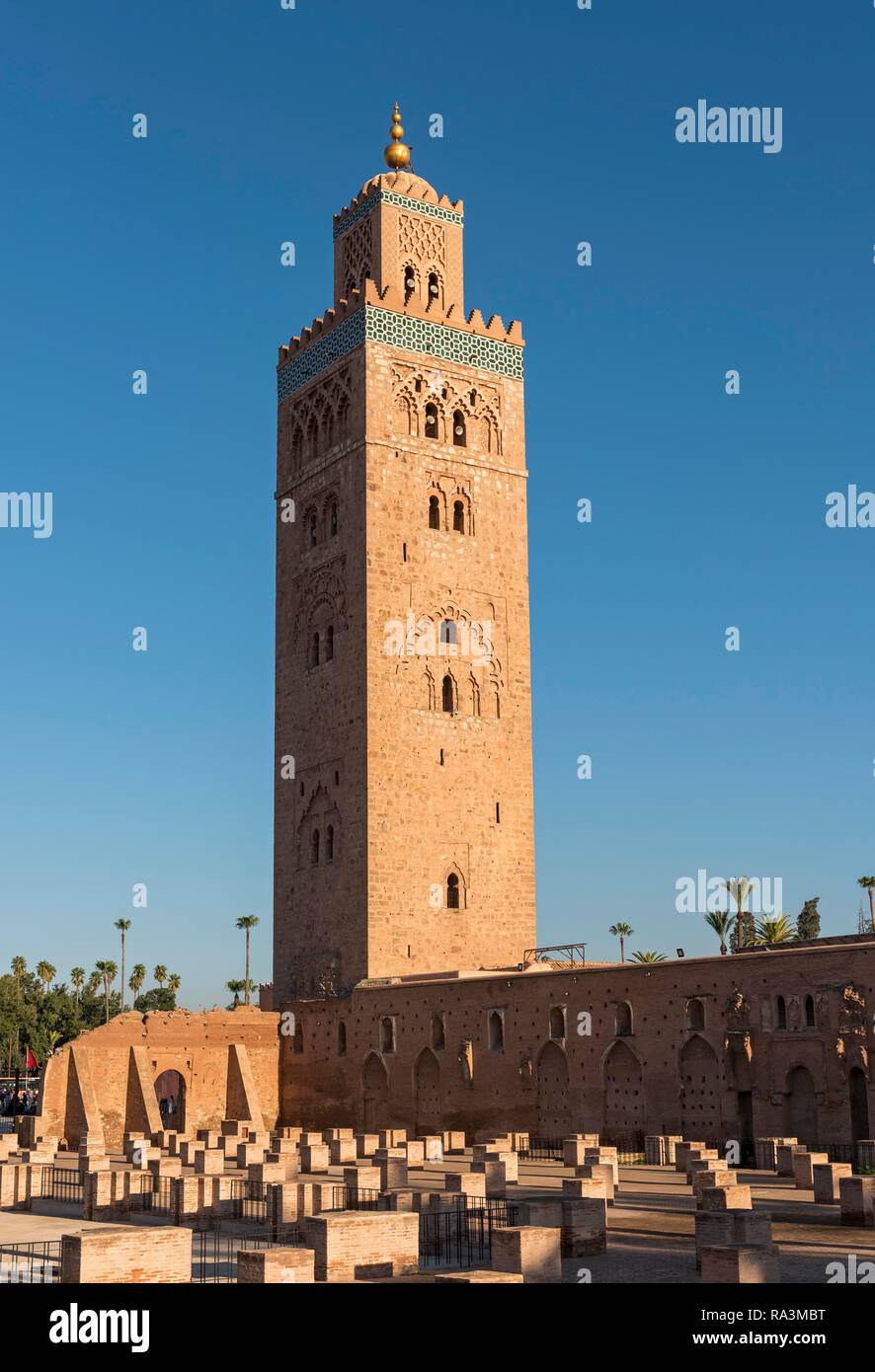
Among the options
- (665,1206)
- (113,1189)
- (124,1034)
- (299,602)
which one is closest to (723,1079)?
(665,1206)

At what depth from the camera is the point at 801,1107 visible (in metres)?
25.3

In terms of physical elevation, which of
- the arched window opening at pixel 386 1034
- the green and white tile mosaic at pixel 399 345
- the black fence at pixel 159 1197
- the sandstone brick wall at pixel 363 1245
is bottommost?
the black fence at pixel 159 1197

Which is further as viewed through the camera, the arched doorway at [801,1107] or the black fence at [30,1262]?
the arched doorway at [801,1107]

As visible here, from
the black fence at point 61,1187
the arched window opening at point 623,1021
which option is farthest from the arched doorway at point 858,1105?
the black fence at point 61,1187

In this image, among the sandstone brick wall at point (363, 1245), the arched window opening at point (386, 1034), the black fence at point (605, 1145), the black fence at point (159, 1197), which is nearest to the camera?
the sandstone brick wall at point (363, 1245)

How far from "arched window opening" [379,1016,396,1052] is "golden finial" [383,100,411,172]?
2224 cm

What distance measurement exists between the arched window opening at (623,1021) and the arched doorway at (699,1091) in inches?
57.6

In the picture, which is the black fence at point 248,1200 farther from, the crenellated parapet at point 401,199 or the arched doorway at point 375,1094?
the crenellated parapet at point 401,199

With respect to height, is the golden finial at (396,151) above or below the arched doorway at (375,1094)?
above

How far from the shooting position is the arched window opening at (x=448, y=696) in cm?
3803

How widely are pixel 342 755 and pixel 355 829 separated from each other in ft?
6.44

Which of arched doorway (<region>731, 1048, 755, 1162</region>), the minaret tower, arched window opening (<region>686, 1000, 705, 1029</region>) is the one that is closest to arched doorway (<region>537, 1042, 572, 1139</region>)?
arched window opening (<region>686, 1000, 705, 1029</region>)

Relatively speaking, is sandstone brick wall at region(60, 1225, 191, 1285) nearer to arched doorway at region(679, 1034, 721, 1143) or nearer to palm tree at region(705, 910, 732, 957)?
arched doorway at region(679, 1034, 721, 1143)
